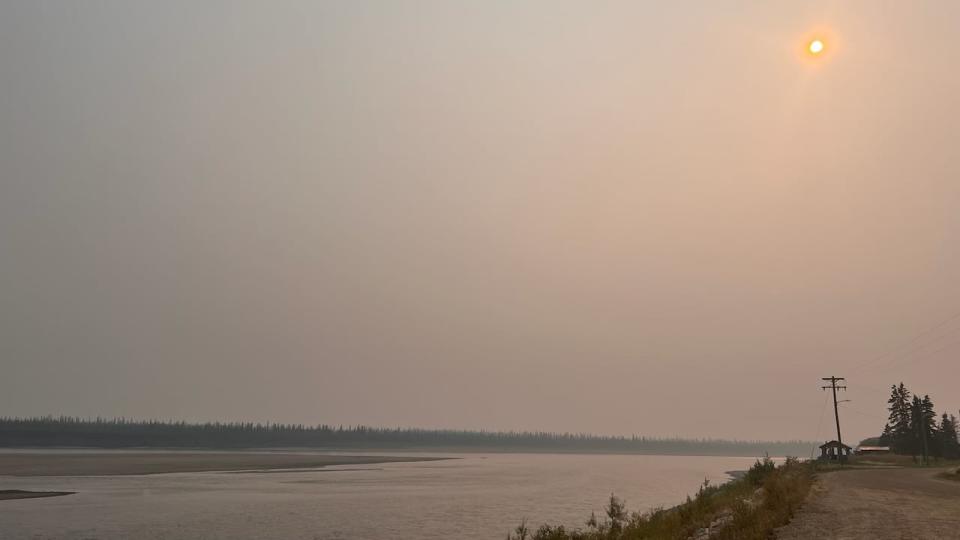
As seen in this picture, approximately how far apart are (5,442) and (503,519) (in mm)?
186822

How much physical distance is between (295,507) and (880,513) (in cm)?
3684

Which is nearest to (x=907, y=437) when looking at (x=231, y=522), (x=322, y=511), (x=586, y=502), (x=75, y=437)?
(x=586, y=502)

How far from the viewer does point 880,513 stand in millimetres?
28062

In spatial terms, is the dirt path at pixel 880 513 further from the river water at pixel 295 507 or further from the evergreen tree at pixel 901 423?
the evergreen tree at pixel 901 423

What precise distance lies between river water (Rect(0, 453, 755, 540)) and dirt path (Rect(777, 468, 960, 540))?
1444 centimetres

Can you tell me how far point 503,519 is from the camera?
4338 centimetres

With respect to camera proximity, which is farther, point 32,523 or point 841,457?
point 841,457

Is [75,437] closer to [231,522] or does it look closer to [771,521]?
[231,522]

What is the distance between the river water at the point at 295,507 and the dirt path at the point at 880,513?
47.4 ft

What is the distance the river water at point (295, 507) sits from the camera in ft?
121

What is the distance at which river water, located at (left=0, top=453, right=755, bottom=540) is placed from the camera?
121 feet

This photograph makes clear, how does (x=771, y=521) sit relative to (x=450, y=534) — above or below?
above

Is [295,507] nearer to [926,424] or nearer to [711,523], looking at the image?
[711,523]

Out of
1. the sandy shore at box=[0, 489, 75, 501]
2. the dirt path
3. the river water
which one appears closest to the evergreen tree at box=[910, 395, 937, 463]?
the river water
